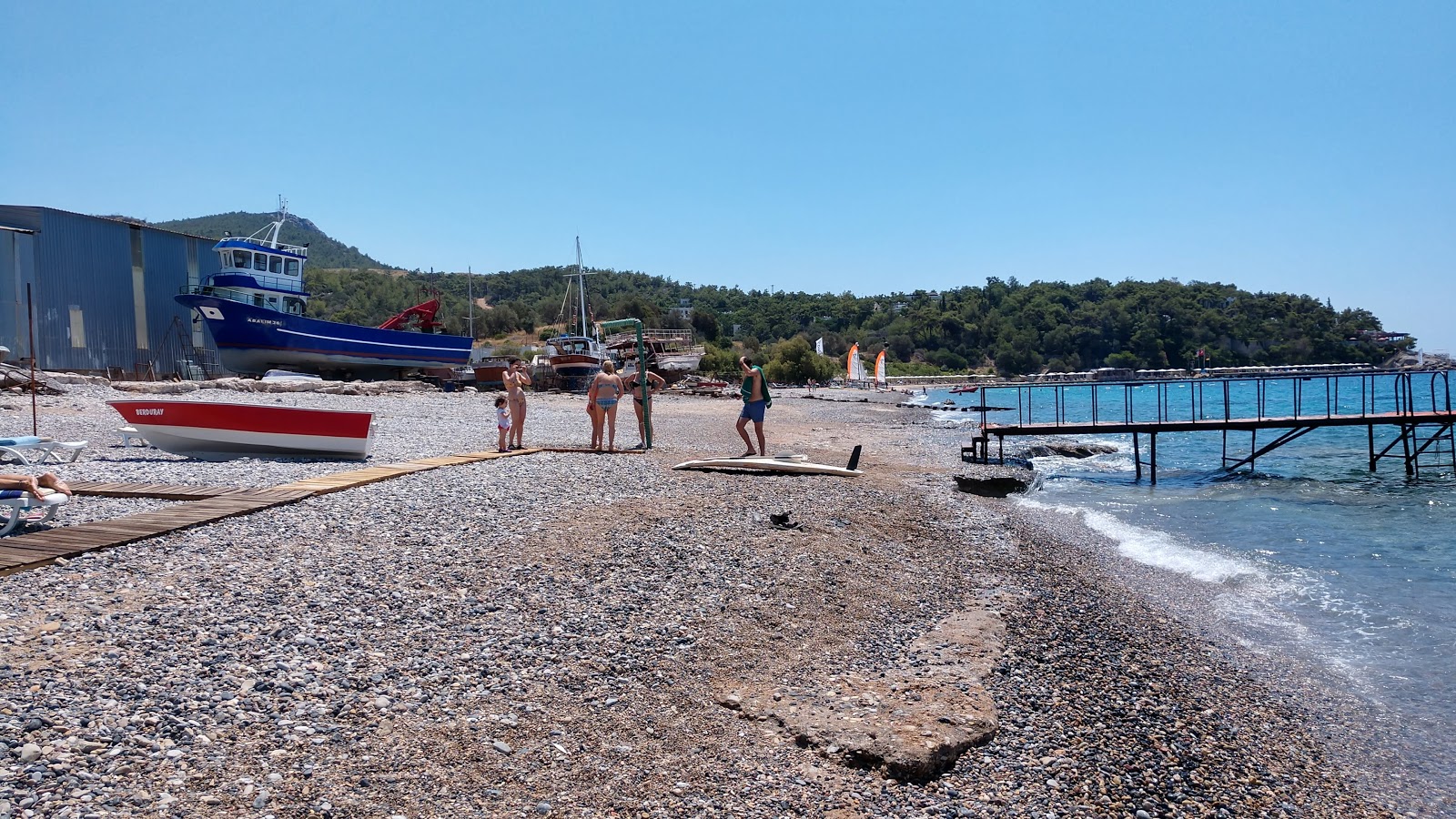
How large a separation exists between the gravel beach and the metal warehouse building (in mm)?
25238

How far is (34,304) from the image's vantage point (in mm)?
27297

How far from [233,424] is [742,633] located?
35.8 ft

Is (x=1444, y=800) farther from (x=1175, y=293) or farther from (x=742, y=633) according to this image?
(x=1175, y=293)

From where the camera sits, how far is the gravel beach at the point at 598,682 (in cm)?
405

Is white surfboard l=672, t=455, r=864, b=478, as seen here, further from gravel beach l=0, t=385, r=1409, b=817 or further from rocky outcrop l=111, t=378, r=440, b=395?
rocky outcrop l=111, t=378, r=440, b=395

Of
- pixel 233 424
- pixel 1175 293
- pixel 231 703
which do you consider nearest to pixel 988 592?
pixel 231 703

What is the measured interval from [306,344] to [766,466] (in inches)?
1189

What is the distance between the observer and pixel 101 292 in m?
30.3

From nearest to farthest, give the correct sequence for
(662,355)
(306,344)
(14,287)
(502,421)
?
(502,421), (14,287), (306,344), (662,355)

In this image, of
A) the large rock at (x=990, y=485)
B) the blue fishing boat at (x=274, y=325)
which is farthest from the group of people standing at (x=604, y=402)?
the blue fishing boat at (x=274, y=325)

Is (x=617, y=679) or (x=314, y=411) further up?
(x=314, y=411)

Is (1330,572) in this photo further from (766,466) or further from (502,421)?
(502,421)

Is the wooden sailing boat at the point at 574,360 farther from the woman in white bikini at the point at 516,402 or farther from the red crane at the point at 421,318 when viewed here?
the woman in white bikini at the point at 516,402

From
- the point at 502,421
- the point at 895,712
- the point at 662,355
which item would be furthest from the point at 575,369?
the point at 895,712
